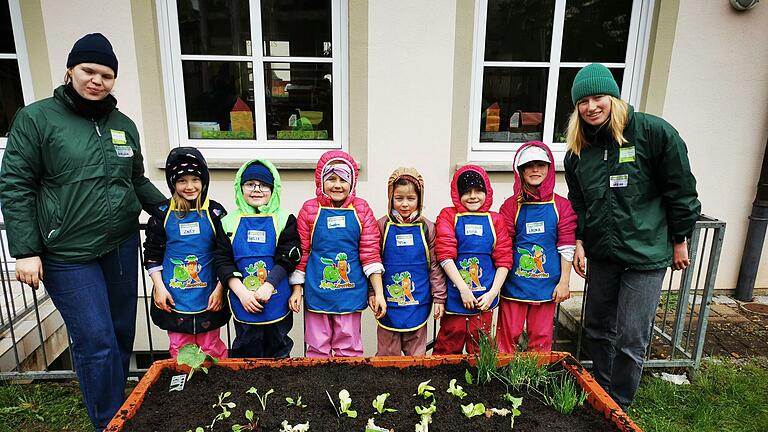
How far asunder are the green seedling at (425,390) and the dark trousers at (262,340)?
953 mm

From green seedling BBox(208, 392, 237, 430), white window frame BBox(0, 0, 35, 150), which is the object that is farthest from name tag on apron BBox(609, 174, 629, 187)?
white window frame BBox(0, 0, 35, 150)

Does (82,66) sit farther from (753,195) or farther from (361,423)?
(753,195)

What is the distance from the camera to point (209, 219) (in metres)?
2.42

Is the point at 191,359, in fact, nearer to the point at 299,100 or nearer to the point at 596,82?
the point at 596,82

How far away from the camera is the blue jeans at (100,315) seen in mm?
2180

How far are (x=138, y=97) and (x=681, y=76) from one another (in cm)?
517

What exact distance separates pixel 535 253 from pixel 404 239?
2.44ft

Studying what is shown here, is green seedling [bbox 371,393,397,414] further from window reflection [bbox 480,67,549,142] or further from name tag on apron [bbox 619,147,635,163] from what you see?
window reflection [bbox 480,67,549,142]

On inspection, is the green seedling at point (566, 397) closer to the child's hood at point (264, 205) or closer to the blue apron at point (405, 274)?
the blue apron at point (405, 274)

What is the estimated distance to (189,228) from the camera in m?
2.39

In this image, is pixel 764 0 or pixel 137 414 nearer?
pixel 137 414

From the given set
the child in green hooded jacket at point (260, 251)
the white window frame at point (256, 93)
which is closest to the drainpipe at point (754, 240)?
the white window frame at point (256, 93)

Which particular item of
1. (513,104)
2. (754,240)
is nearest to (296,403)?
(513,104)

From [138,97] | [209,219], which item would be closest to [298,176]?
[138,97]
